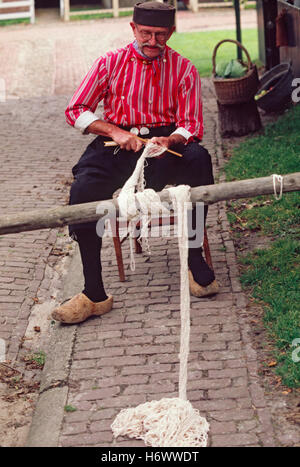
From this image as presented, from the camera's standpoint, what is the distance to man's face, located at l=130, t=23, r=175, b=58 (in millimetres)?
5023

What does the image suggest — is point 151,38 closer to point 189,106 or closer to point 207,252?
point 189,106

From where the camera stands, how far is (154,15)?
16.4ft

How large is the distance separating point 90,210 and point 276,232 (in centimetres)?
257

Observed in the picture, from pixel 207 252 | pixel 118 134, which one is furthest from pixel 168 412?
pixel 118 134

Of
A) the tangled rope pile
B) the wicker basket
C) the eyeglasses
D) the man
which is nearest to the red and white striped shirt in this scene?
the man

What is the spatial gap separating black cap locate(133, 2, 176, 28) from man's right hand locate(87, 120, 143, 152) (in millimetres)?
685

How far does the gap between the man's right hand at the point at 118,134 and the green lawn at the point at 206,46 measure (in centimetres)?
923

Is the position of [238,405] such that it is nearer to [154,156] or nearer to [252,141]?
[154,156]

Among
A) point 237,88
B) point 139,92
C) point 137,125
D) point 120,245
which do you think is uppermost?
point 139,92

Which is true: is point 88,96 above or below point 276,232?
above

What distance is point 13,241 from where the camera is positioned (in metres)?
6.88

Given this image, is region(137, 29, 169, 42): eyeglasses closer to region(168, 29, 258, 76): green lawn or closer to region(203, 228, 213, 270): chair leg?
region(203, 228, 213, 270): chair leg

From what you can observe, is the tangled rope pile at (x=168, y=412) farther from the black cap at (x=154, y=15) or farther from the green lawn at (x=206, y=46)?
the green lawn at (x=206, y=46)
